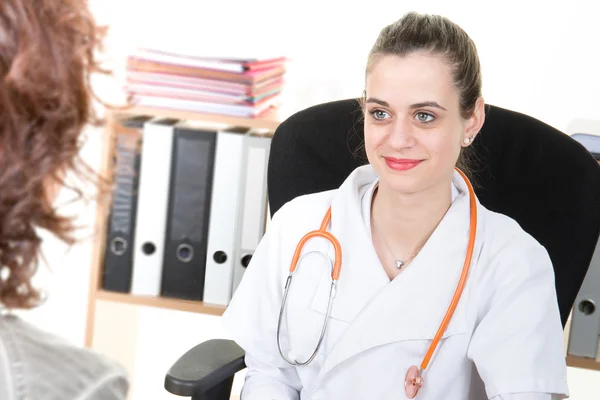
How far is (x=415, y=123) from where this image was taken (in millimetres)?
1577

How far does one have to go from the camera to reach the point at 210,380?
4.93 ft

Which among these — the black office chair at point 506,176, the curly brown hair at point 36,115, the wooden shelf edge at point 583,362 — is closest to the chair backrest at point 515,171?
the black office chair at point 506,176

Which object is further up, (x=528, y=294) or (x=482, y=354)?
(x=528, y=294)

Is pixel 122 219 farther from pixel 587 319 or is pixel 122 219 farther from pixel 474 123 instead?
pixel 587 319

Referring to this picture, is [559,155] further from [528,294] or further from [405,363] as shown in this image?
[405,363]

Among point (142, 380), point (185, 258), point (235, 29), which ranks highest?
point (235, 29)

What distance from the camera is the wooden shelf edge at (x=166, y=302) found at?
216 centimetres

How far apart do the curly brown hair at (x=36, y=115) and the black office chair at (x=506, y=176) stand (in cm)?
76

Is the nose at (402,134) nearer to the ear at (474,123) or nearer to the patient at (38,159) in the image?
the ear at (474,123)

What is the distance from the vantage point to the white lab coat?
4.97ft

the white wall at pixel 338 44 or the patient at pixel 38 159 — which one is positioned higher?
the white wall at pixel 338 44

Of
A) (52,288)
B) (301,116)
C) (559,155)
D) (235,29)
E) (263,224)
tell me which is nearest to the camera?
(559,155)

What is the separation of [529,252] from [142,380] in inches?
57.3

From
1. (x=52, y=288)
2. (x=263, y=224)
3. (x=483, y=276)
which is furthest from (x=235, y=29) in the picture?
(x=483, y=276)
